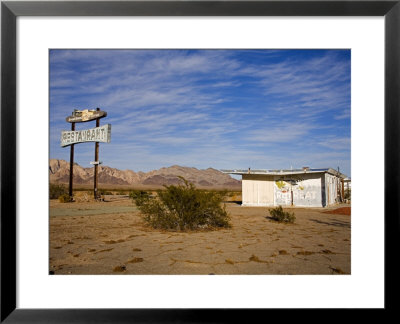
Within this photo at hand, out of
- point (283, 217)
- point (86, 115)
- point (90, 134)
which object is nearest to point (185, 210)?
point (283, 217)

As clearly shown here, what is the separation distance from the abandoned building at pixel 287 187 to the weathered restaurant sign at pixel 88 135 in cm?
602

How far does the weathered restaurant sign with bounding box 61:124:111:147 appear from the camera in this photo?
13922 millimetres

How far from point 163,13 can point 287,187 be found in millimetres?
13205

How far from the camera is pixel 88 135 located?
14.6 m

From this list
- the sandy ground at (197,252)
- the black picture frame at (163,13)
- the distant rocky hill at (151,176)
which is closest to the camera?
the black picture frame at (163,13)

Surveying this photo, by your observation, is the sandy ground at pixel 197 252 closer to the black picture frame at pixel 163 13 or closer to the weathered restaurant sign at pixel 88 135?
the black picture frame at pixel 163 13

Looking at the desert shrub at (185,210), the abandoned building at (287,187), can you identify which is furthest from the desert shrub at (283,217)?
the abandoned building at (287,187)

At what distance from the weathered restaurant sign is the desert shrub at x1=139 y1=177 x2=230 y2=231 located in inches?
318

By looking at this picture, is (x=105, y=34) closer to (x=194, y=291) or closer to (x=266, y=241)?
(x=194, y=291)

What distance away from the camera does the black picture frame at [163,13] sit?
236cm

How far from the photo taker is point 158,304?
8.41ft

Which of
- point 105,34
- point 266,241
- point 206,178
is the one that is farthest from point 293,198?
point 206,178

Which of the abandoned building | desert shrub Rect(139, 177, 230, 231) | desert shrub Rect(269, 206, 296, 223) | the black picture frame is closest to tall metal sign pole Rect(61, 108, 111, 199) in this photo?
the abandoned building

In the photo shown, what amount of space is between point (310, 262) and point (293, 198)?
36.7 ft
